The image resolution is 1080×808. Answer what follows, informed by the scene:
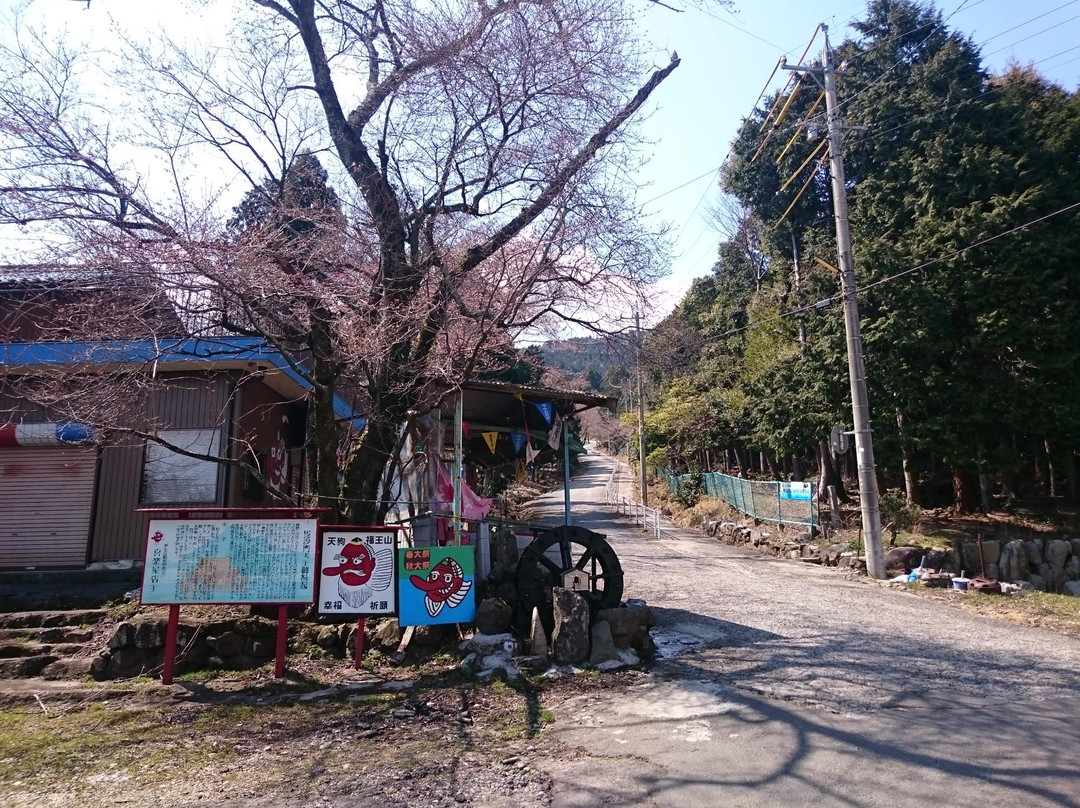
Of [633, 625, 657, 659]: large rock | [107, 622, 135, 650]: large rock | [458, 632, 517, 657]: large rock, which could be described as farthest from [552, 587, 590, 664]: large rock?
[107, 622, 135, 650]: large rock

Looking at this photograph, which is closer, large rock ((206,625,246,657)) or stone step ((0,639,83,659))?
large rock ((206,625,246,657))

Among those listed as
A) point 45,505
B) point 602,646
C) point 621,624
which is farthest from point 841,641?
point 45,505

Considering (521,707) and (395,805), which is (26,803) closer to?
(395,805)

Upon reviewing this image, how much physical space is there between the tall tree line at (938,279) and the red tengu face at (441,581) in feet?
18.7

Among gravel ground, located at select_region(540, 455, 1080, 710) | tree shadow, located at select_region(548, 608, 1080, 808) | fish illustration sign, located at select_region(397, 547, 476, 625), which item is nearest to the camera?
tree shadow, located at select_region(548, 608, 1080, 808)

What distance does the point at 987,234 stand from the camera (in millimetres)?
17500

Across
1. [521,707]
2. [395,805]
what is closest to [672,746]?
[521,707]

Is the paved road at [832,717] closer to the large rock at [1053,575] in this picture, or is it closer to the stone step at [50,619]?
the stone step at [50,619]

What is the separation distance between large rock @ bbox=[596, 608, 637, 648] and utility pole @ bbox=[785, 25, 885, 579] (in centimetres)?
829

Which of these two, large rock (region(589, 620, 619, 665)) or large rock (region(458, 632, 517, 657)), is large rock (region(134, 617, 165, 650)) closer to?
large rock (region(458, 632, 517, 657))

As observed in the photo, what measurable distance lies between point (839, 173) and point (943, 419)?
6669 millimetres

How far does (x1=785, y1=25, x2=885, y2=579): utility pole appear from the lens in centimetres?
1373

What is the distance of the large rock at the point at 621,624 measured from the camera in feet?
24.3

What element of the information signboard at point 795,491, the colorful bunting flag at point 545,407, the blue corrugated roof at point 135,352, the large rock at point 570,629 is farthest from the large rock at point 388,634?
the information signboard at point 795,491
